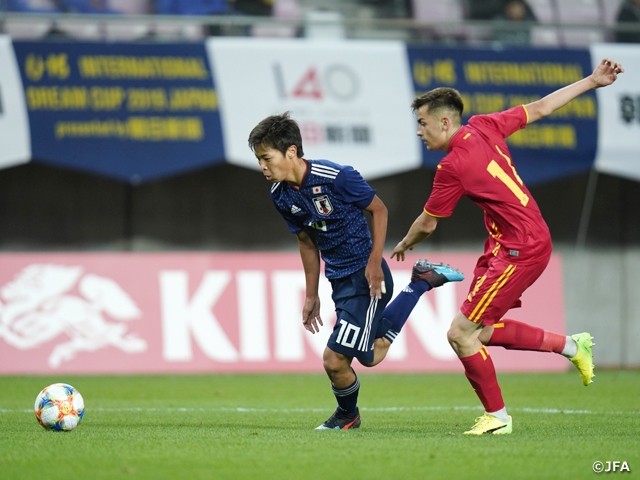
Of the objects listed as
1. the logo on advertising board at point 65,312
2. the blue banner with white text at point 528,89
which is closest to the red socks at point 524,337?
the blue banner with white text at point 528,89

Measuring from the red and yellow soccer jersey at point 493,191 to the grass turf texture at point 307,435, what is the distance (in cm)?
107

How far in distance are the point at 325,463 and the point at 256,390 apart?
5.07 meters

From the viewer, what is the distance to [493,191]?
5512 mm

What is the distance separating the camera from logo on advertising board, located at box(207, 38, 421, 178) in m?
11.3

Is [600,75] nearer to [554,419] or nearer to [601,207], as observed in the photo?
[554,419]

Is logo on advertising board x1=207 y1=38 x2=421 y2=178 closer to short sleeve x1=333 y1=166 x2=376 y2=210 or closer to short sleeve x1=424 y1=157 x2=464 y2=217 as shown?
short sleeve x1=333 y1=166 x2=376 y2=210

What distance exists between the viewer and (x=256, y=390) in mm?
9391

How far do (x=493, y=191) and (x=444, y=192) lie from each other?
10.7 inches

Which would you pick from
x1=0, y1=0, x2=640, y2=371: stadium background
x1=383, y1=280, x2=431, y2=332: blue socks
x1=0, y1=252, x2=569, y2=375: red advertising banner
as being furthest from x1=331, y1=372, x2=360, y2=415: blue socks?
x1=0, y1=0, x2=640, y2=371: stadium background

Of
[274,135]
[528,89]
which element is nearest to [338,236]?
[274,135]

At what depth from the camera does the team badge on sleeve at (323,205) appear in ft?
18.7

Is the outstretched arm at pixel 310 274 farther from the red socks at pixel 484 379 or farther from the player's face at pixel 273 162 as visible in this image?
the red socks at pixel 484 379

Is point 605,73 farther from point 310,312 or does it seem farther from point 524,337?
point 310,312

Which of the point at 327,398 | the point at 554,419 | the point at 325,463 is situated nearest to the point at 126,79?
the point at 327,398
